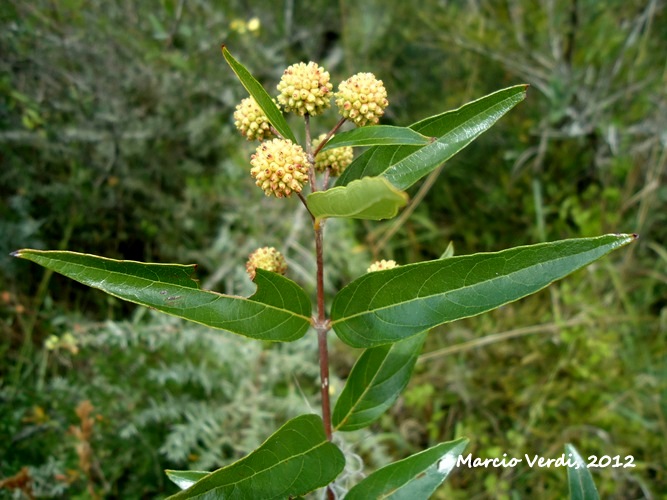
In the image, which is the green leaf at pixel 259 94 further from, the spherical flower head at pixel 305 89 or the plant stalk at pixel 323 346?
the plant stalk at pixel 323 346

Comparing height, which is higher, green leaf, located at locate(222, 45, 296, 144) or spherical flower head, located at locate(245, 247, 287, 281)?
green leaf, located at locate(222, 45, 296, 144)

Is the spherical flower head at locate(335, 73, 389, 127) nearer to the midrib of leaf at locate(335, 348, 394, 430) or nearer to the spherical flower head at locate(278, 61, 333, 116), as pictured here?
the spherical flower head at locate(278, 61, 333, 116)

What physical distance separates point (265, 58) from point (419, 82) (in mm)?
1141

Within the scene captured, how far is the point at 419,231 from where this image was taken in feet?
12.3

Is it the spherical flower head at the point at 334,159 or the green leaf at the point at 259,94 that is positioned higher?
the green leaf at the point at 259,94

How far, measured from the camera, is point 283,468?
101 cm

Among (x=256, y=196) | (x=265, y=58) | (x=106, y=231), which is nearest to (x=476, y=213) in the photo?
(x=256, y=196)

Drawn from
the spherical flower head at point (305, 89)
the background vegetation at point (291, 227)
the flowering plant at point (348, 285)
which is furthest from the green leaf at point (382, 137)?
the background vegetation at point (291, 227)

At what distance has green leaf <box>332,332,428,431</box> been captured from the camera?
125 cm

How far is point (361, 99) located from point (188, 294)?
0.50 meters

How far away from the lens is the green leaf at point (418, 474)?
44.3 inches

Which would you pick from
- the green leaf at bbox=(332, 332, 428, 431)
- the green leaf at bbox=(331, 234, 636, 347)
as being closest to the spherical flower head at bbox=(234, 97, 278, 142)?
the green leaf at bbox=(331, 234, 636, 347)

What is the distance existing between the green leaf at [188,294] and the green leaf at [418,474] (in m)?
0.35

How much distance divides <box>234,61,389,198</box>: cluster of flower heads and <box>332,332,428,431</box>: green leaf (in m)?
0.41
